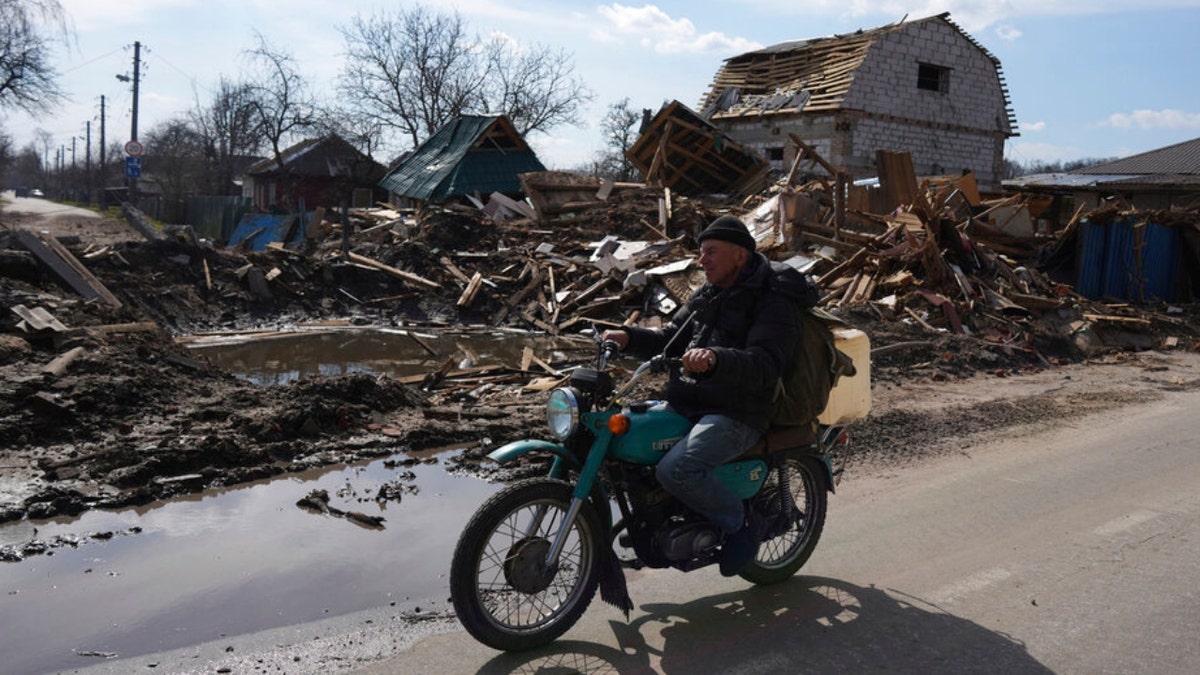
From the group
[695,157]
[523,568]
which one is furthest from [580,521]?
[695,157]

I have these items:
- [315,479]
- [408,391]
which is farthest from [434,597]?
[408,391]

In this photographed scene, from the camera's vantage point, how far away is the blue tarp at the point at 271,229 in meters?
30.7

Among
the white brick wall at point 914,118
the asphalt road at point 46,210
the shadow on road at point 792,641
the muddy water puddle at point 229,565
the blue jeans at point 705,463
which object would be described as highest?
the white brick wall at point 914,118

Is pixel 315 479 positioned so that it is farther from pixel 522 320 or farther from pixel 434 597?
pixel 522 320

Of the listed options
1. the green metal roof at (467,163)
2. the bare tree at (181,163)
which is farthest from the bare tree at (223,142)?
the green metal roof at (467,163)

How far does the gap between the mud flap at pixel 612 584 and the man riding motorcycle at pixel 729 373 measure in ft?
1.46

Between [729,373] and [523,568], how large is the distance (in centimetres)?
128

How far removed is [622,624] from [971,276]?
46.9 feet

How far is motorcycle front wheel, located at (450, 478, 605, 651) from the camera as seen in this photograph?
407cm

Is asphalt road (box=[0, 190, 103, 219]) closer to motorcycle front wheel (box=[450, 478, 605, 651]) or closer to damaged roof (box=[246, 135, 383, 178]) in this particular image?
damaged roof (box=[246, 135, 383, 178])

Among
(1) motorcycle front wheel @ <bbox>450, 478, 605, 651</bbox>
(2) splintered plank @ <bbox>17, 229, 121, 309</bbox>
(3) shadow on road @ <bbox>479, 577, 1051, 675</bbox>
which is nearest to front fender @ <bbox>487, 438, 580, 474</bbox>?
(1) motorcycle front wheel @ <bbox>450, 478, 605, 651</bbox>

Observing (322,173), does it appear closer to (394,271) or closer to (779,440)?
(394,271)

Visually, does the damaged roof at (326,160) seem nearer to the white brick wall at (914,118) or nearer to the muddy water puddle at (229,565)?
the white brick wall at (914,118)

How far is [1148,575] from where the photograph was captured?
5332 mm
